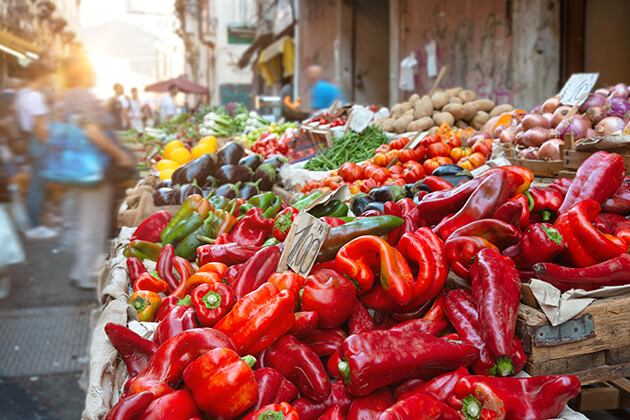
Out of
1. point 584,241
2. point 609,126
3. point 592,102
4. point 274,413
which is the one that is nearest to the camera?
point 274,413

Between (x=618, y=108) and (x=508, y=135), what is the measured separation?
893 mm

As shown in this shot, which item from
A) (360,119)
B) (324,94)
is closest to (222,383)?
(360,119)

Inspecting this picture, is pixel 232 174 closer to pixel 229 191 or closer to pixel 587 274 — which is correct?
pixel 229 191

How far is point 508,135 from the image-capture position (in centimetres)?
440

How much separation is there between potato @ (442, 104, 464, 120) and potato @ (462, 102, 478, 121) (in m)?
0.10

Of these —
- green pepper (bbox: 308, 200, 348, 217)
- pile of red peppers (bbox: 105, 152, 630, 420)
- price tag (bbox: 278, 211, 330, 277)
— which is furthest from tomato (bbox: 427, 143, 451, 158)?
price tag (bbox: 278, 211, 330, 277)

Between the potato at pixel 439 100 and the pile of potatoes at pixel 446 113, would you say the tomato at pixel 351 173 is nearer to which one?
the pile of potatoes at pixel 446 113

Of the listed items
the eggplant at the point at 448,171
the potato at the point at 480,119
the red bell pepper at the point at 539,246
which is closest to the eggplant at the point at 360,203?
the eggplant at the point at 448,171

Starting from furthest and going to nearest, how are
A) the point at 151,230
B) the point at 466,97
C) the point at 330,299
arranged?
the point at 466,97 < the point at 151,230 < the point at 330,299

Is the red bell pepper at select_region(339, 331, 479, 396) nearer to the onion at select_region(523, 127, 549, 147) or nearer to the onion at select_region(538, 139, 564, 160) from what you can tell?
the onion at select_region(538, 139, 564, 160)

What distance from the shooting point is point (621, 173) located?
2322mm

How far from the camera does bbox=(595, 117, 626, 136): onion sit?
11.5 feet

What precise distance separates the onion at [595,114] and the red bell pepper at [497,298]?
2.55 meters

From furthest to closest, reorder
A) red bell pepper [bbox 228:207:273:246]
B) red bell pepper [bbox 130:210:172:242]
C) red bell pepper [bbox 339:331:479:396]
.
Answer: red bell pepper [bbox 130:210:172:242] < red bell pepper [bbox 228:207:273:246] < red bell pepper [bbox 339:331:479:396]
